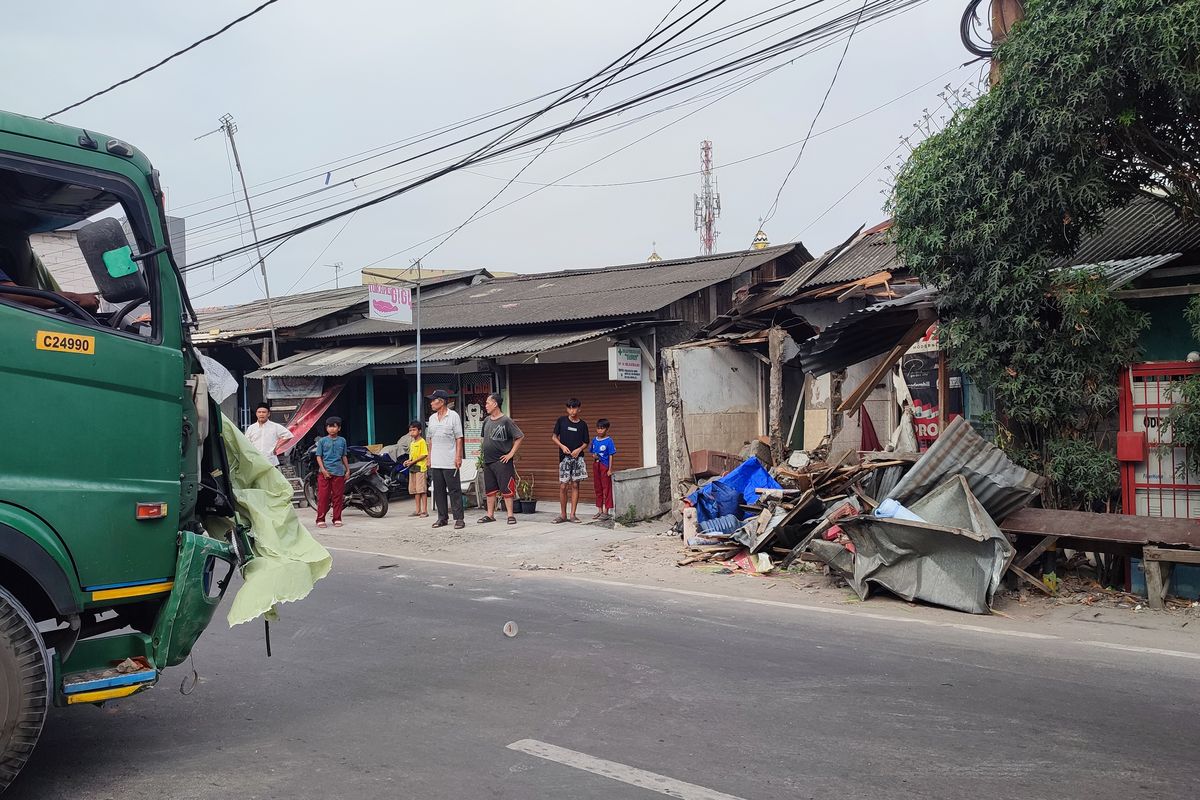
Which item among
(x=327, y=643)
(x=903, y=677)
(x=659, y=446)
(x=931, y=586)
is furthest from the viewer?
(x=659, y=446)

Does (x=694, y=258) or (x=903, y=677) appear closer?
(x=903, y=677)

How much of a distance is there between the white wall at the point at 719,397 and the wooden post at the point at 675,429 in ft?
0.41

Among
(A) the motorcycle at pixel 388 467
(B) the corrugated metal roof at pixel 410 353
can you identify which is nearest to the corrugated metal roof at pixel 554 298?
(B) the corrugated metal roof at pixel 410 353

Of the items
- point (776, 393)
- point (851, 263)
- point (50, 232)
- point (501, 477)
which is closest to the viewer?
point (50, 232)

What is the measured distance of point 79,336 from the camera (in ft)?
13.0

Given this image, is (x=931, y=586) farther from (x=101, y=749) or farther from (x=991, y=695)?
(x=101, y=749)

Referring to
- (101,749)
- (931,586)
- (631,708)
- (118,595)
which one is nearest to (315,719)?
Result: (101,749)

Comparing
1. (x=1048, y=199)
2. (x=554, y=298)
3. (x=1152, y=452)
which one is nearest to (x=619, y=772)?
(x=1152, y=452)

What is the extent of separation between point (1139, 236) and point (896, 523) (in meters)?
5.41

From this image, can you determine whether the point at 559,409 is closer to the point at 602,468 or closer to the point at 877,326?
the point at 602,468

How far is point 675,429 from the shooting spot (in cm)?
1398

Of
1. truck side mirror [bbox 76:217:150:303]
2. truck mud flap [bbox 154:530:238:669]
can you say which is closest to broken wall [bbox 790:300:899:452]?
truck mud flap [bbox 154:530:238:669]

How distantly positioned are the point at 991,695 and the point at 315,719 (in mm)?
3769

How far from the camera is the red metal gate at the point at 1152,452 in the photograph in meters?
8.25
